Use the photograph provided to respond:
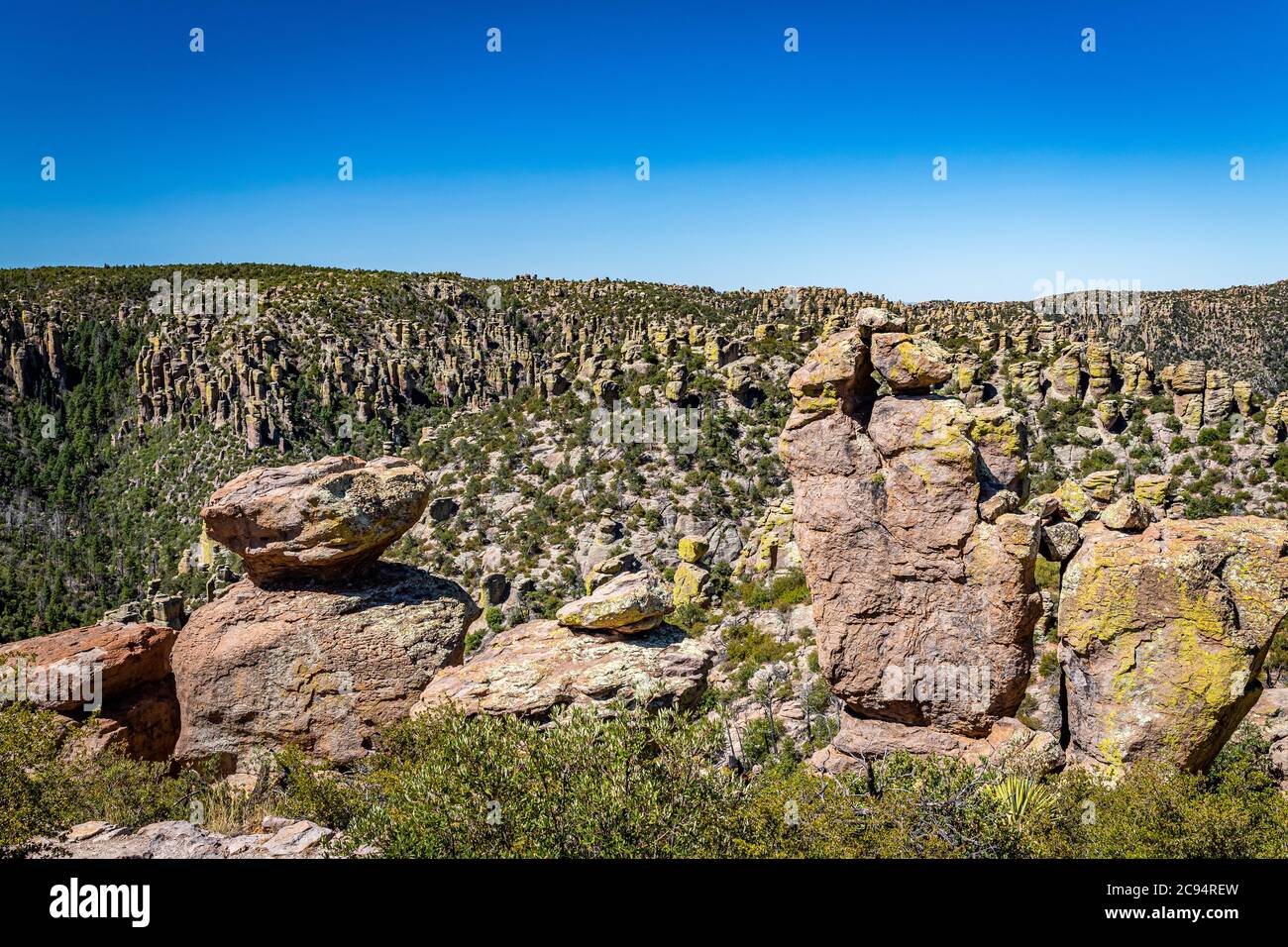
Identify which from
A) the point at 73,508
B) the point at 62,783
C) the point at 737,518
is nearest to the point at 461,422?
the point at 737,518

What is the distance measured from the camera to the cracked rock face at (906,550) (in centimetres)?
1282

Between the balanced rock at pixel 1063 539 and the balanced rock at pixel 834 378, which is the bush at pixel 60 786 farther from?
the balanced rock at pixel 1063 539

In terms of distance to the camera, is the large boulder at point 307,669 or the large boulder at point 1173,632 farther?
the large boulder at point 307,669

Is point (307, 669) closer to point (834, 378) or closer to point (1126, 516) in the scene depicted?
point (834, 378)

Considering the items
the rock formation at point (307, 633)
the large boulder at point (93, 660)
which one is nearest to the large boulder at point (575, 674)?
the rock formation at point (307, 633)

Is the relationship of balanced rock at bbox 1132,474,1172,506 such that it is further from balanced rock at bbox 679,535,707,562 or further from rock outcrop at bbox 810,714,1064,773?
balanced rock at bbox 679,535,707,562

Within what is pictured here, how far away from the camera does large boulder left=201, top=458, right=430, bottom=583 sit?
1614 centimetres

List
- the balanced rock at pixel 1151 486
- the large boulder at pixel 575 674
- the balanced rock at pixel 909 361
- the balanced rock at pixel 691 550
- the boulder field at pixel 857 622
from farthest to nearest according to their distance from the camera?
the balanced rock at pixel 691 550 < the balanced rock at pixel 1151 486 < the large boulder at pixel 575 674 < the balanced rock at pixel 909 361 < the boulder field at pixel 857 622

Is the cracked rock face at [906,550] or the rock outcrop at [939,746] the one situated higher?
the cracked rock face at [906,550]

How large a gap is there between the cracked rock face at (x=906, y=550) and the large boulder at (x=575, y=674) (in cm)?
280

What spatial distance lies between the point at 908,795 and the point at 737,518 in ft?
118

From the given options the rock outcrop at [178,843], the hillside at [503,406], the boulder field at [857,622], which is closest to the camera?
the rock outcrop at [178,843]

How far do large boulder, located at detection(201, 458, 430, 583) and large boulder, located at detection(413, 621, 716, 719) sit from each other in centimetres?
374

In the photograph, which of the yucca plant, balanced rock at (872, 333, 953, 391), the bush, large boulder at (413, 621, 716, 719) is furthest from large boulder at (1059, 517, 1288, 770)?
the bush
